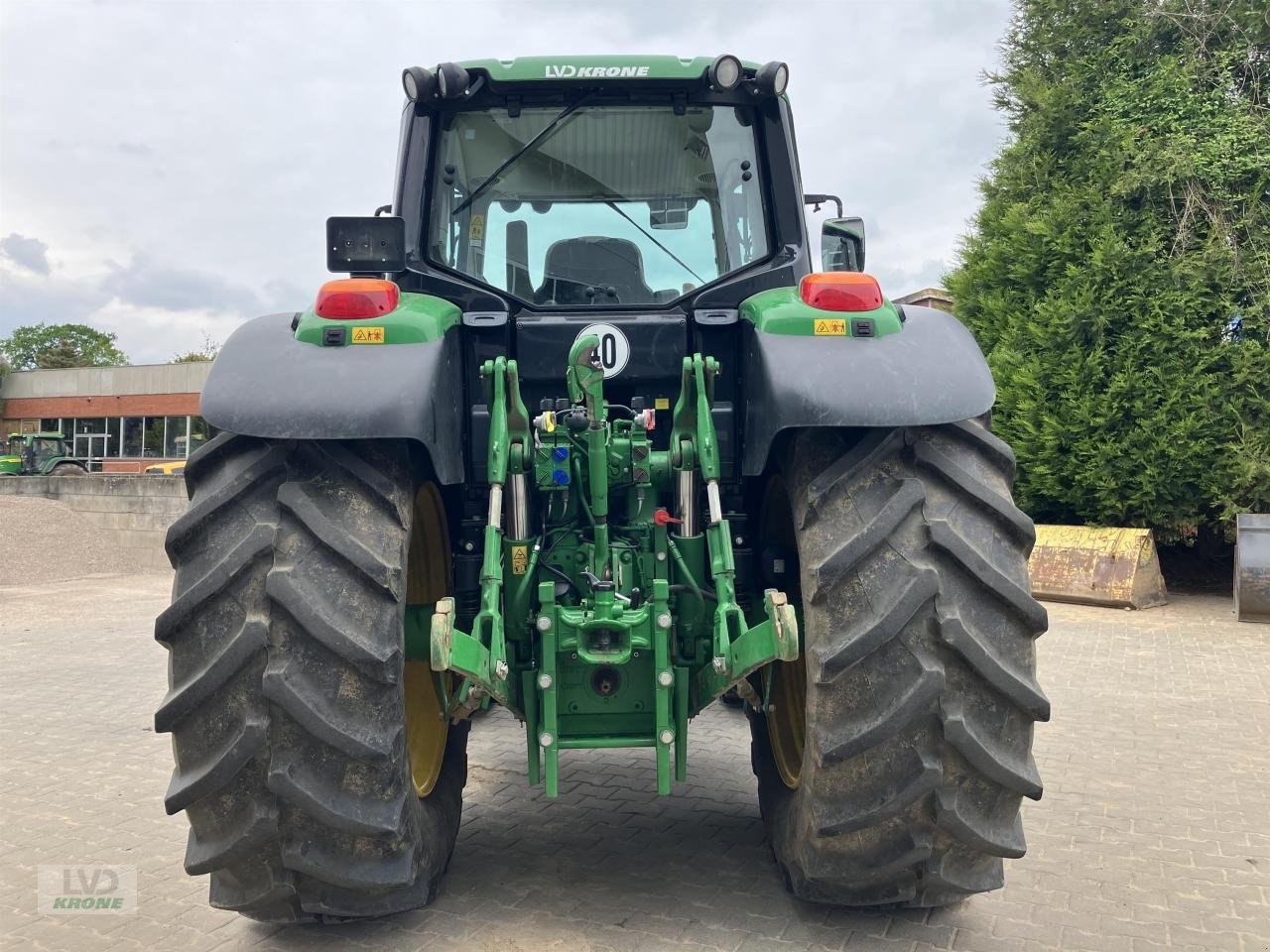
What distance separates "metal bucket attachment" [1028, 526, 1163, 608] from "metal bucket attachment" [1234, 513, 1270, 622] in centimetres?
89

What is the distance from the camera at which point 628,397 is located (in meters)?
3.58

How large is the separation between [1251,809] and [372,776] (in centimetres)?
393

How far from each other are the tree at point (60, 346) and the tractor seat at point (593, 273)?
74.9 meters

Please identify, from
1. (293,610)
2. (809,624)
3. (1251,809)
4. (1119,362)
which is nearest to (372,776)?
(293,610)

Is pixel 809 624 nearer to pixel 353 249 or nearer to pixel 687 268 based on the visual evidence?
pixel 687 268

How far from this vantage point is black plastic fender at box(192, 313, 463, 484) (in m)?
2.66

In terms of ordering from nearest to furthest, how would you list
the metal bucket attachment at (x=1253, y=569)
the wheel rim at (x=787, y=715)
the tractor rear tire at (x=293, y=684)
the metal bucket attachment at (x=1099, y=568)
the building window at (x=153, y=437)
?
the tractor rear tire at (x=293, y=684) < the wheel rim at (x=787, y=715) < the metal bucket attachment at (x=1253, y=569) < the metal bucket attachment at (x=1099, y=568) < the building window at (x=153, y=437)

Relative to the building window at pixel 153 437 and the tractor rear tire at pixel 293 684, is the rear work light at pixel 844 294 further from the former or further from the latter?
the building window at pixel 153 437

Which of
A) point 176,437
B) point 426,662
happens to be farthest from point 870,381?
point 176,437

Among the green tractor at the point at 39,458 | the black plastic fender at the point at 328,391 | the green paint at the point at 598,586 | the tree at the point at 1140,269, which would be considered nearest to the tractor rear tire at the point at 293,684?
the black plastic fender at the point at 328,391

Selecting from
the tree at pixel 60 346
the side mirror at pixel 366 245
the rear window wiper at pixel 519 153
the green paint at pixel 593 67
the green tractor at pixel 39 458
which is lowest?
the side mirror at pixel 366 245

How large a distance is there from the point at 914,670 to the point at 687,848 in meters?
1.56

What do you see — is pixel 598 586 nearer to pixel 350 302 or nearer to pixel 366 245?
pixel 350 302

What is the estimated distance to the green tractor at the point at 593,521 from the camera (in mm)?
2602
